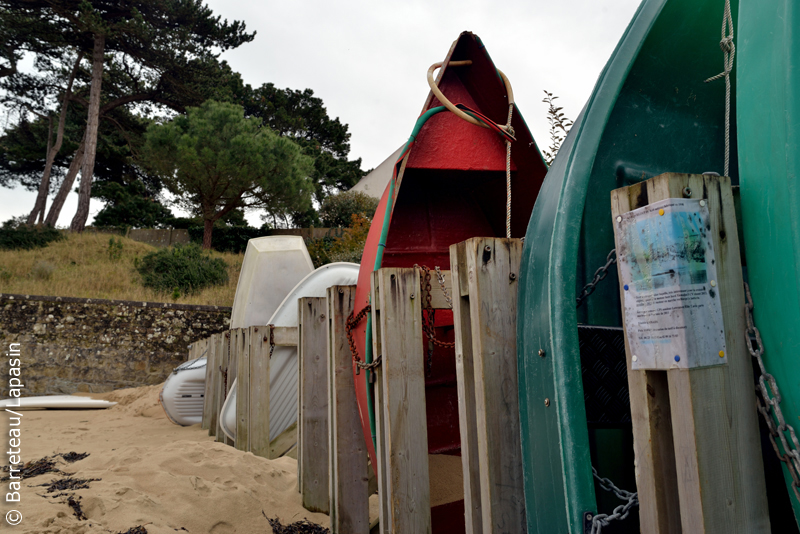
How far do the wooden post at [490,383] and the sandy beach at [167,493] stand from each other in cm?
152

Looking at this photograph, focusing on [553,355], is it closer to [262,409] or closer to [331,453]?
[331,453]

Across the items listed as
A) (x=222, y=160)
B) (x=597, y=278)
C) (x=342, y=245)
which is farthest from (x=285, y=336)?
(x=222, y=160)

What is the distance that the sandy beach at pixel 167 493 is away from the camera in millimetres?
2391

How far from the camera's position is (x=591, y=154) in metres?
1.50

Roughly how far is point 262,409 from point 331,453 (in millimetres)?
1333

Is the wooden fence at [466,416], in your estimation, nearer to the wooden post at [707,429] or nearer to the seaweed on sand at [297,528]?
the wooden post at [707,429]

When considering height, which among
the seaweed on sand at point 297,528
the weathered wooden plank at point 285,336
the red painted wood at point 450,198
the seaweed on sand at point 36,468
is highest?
the red painted wood at point 450,198

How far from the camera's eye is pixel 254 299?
5973mm

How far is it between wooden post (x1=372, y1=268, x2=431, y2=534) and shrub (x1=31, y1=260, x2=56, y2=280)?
16104 millimetres

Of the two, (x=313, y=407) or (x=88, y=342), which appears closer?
(x=313, y=407)

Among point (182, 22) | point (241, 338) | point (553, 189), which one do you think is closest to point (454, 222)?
point (553, 189)

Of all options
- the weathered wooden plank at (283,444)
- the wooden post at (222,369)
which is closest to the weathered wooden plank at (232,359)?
the wooden post at (222,369)

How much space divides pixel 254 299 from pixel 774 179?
18.0ft

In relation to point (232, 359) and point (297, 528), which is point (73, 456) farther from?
point (297, 528)
